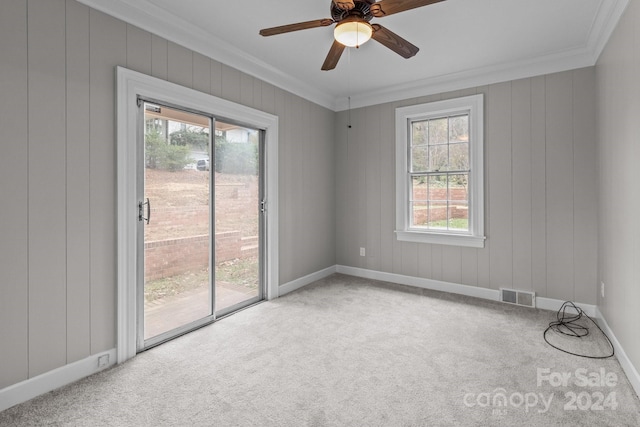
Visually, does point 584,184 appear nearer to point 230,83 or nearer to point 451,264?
point 451,264

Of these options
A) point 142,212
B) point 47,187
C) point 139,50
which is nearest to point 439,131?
A: point 139,50

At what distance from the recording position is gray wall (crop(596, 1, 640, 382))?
2.09 m

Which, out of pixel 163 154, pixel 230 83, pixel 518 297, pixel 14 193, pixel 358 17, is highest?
pixel 230 83

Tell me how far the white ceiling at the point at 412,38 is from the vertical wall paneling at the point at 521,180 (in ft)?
0.86

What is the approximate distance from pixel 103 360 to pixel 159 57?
236 cm

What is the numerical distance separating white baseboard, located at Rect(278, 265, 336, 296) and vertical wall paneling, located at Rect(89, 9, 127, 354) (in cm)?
198

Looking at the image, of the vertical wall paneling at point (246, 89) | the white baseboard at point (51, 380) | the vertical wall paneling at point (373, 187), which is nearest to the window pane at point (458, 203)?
the vertical wall paneling at point (373, 187)

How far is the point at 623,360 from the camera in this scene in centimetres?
231

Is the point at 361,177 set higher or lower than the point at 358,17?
lower

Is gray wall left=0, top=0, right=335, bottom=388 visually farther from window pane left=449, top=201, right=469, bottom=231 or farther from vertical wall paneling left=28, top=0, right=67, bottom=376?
window pane left=449, top=201, right=469, bottom=231

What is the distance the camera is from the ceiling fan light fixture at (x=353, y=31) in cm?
203

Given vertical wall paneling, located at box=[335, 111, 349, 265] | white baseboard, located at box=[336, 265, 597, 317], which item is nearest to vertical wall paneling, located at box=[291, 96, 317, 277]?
vertical wall paneling, located at box=[335, 111, 349, 265]

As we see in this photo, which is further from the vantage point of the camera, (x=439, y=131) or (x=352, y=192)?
(x=352, y=192)

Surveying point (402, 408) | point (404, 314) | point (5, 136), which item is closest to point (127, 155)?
point (5, 136)
